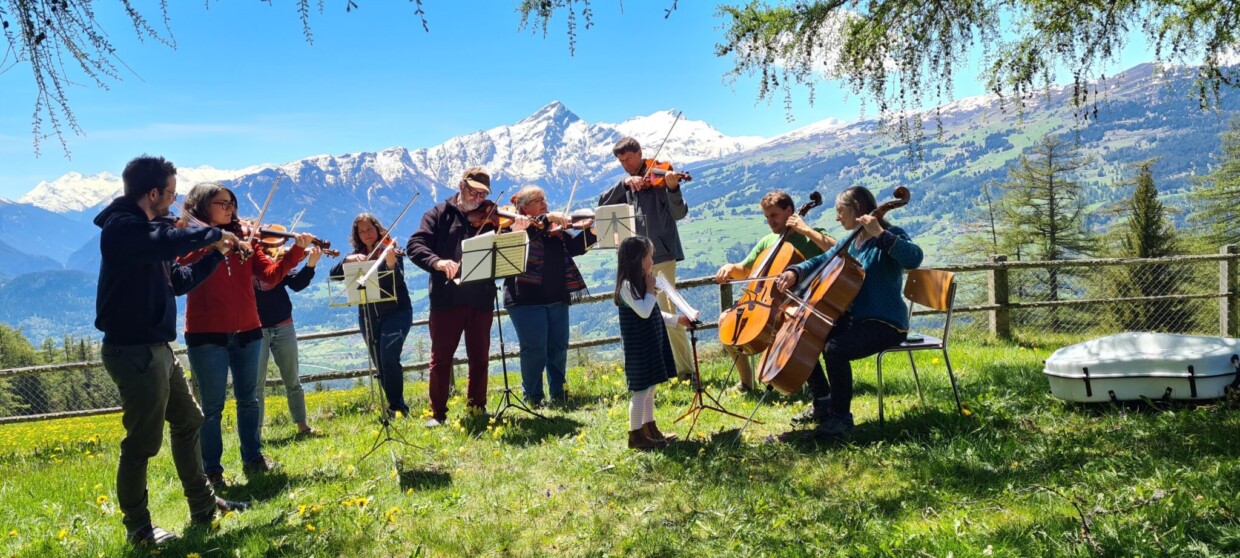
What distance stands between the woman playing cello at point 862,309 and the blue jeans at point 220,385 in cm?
338

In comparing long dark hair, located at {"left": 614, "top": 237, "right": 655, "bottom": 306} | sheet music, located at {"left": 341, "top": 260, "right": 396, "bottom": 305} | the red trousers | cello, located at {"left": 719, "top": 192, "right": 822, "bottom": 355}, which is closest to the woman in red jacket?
sheet music, located at {"left": 341, "top": 260, "right": 396, "bottom": 305}

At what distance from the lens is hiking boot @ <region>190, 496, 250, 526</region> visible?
415 centimetres

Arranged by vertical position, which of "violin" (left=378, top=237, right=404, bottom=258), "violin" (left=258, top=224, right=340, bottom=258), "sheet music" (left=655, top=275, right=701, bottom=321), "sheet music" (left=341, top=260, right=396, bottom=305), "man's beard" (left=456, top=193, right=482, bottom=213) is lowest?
"sheet music" (left=655, top=275, right=701, bottom=321)

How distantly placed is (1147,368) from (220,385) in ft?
18.6

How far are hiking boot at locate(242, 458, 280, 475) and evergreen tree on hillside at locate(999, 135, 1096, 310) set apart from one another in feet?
179

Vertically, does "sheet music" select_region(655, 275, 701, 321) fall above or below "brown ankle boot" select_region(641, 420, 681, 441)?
above

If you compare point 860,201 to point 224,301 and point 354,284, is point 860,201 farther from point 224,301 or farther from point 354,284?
point 224,301

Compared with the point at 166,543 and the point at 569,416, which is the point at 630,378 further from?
the point at 166,543

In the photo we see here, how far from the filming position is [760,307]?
203 inches

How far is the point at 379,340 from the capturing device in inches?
269

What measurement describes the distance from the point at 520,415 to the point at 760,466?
2.44 meters

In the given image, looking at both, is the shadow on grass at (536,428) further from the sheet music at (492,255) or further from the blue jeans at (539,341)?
the sheet music at (492,255)

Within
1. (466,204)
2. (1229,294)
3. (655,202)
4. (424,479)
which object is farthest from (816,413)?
(1229,294)

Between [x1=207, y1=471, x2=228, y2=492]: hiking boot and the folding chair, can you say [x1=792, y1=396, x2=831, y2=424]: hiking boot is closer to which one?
the folding chair
